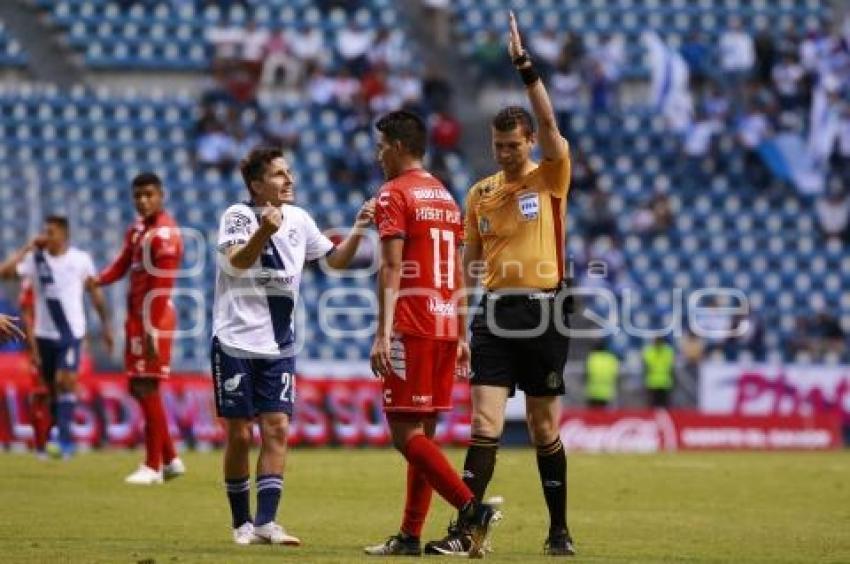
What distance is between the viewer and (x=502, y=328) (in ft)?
39.0

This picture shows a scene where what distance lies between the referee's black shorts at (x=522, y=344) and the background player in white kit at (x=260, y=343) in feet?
3.49

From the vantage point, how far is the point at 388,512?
50.5ft

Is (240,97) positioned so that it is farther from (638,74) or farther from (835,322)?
(835,322)

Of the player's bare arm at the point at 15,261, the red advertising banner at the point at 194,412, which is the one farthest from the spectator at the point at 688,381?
the player's bare arm at the point at 15,261

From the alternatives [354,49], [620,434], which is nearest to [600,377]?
[620,434]

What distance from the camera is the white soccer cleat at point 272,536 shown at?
12070 millimetres

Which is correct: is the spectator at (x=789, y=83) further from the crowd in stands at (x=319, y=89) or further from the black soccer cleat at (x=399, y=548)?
the black soccer cleat at (x=399, y=548)

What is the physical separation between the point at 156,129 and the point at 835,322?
40.1ft

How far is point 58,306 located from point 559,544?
10.2m

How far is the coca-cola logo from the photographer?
28.2 m

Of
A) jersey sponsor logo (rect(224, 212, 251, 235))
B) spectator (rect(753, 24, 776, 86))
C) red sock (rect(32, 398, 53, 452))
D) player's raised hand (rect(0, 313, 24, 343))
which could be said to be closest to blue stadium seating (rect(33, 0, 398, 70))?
spectator (rect(753, 24, 776, 86))

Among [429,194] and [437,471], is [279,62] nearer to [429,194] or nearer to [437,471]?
[429,194]

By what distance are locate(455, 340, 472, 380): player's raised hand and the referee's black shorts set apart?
10.2 inches

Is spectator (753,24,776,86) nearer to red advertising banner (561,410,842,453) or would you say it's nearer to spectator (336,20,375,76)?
spectator (336,20,375,76)
